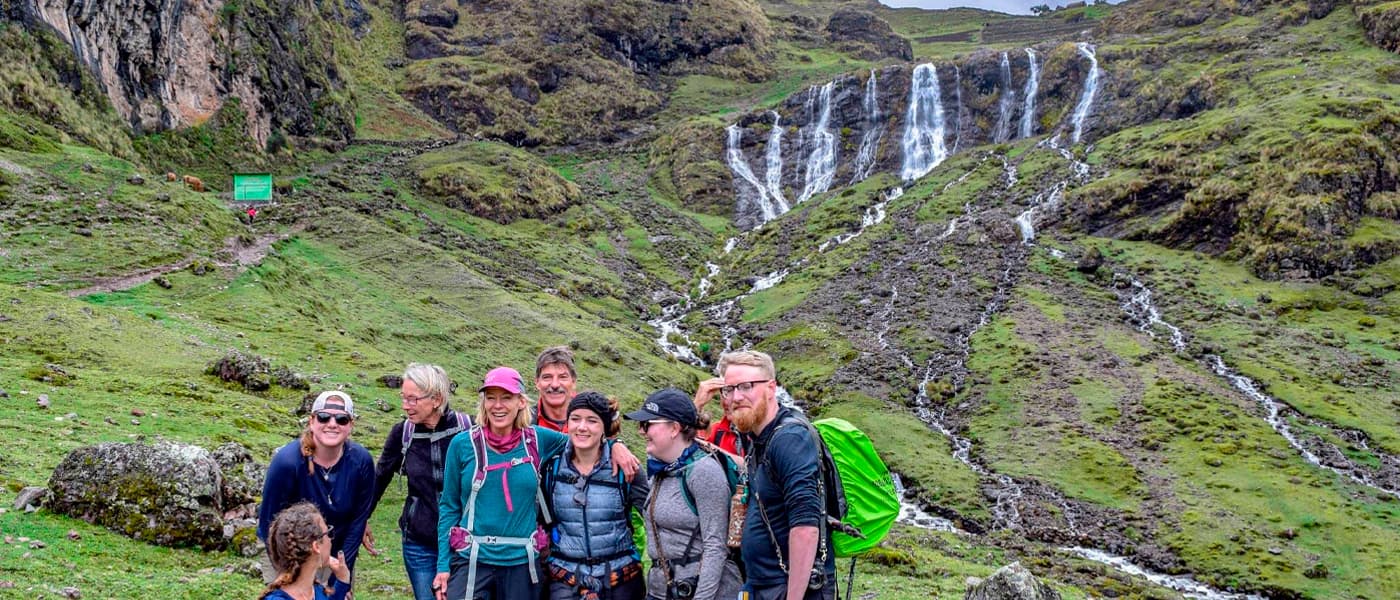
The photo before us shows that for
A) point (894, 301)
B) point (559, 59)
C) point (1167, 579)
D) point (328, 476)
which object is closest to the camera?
point (328, 476)

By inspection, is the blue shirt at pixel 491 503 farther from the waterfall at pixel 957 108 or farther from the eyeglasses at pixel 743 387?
the waterfall at pixel 957 108

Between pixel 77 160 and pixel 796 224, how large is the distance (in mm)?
70178

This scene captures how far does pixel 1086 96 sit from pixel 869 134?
29.7m

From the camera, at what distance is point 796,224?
9738cm

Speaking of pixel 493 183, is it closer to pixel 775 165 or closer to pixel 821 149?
pixel 775 165

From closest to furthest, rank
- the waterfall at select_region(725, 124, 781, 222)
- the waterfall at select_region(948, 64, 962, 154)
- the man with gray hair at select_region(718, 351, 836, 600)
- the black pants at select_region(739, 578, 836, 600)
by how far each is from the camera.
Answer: the man with gray hair at select_region(718, 351, 836, 600), the black pants at select_region(739, 578, 836, 600), the waterfall at select_region(725, 124, 781, 222), the waterfall at select_region(948, 64, 962, 154)

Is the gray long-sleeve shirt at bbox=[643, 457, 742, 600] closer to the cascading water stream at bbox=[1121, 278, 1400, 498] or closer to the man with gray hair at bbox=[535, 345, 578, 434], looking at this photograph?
the man with gray hair at bbox=[535, 345, 578, 434]

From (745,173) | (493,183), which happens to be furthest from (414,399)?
(745,173)

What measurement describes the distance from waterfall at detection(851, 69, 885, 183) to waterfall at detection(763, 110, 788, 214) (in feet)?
33.4

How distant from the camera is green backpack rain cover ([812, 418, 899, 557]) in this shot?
23.8ft

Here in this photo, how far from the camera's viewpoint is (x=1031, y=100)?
116 m

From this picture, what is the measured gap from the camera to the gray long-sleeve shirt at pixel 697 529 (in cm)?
704

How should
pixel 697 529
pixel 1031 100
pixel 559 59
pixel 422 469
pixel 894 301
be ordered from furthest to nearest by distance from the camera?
1. pixel 559 59
2. pixel 1031 100
3. pixel 894 301
4. pixel 422 469
5. pixel 697 529

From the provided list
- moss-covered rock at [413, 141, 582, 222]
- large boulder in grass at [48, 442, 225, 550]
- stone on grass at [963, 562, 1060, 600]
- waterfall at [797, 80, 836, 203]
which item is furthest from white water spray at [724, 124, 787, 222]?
large boulder in grass at [48, 442, 225, 550]
